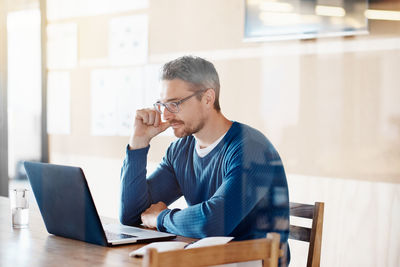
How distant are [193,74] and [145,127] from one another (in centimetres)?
32

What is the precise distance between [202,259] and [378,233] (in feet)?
4.49

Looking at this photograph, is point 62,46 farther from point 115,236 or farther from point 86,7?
point 115,236

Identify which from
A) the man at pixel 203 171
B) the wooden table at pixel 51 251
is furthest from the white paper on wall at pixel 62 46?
the wooden table at pixel 51 251

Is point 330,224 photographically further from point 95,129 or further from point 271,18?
point 95,129

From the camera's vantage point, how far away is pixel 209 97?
7.01 feet

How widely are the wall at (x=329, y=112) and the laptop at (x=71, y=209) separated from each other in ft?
1.85

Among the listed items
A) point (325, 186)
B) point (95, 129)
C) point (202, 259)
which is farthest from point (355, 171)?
point (95, 129)

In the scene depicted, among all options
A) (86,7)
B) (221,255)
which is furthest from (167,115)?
(86,7)

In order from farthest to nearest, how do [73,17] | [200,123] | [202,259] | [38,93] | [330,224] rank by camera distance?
[38,93] < [73,17] < [330,224] < [200,123] < [202,259]

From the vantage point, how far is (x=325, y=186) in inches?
87.3

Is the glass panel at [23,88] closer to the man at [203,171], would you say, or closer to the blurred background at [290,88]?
the blurred background at [290,88]

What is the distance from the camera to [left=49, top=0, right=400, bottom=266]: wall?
2.04 m

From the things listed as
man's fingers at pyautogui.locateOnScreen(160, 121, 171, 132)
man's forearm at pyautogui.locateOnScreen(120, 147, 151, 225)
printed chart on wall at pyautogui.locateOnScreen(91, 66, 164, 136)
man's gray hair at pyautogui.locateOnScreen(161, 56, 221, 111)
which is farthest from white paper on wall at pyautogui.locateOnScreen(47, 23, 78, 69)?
man's forearm at pyautogui.locateOnScreen(120, 147, 151, 225)

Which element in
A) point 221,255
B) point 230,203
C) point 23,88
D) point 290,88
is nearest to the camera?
point 221,255
